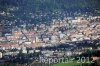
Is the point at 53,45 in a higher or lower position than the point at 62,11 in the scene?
lower

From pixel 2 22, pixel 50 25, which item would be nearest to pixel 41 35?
pixel 50 25

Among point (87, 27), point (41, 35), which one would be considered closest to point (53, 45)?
point (41, 35)

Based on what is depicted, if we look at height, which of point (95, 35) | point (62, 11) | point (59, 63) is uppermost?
point (62, 11)

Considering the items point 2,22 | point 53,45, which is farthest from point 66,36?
point 2,22

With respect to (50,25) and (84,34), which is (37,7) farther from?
(84,34)

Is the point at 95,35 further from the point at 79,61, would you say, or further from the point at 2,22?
the point at 2,22

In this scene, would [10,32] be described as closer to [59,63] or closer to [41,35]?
[41,35]

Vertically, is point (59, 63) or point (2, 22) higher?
point (2, 22)
